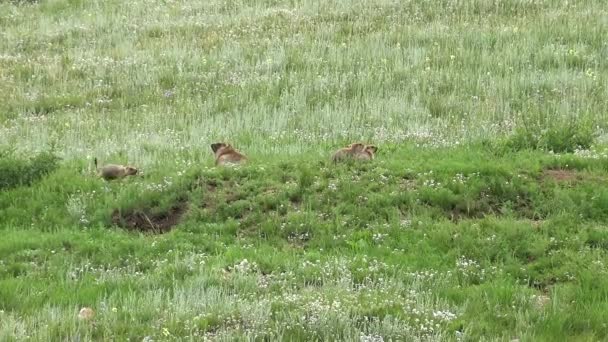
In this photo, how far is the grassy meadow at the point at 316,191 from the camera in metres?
6.21

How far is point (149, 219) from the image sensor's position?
9031 millimetres

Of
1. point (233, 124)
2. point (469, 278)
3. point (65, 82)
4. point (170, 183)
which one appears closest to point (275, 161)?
point (170, 183)

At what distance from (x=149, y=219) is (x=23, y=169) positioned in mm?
2155

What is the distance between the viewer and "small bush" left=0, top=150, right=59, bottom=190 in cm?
986

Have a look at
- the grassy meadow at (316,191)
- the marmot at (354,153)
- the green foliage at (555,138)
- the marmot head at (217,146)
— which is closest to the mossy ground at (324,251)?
the grassy meadow at (316,191)

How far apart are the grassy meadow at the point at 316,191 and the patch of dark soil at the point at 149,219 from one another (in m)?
0.02

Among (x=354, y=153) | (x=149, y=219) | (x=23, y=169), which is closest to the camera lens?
(x=149, y=219)

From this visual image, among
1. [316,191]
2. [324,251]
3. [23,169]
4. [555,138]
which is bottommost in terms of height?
[324,251]

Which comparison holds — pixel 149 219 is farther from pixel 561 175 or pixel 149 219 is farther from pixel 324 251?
pixel 561 175

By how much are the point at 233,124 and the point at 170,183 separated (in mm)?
3273

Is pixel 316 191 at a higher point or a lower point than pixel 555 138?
lower

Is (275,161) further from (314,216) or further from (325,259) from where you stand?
(325,259)

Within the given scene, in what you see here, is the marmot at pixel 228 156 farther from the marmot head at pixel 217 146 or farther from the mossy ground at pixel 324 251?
the mossy ground at pixel 324 251

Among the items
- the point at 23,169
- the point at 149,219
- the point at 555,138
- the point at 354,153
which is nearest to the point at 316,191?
the point at 354,153
